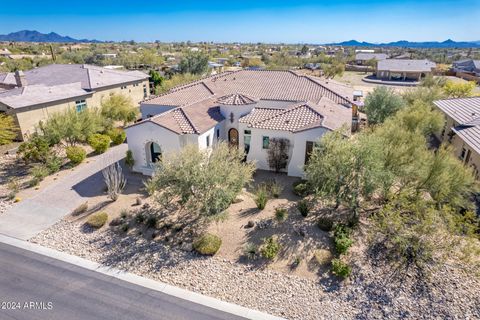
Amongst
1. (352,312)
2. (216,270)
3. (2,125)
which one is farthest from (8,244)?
Result: (352,312)

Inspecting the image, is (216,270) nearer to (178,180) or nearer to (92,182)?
(178,180)

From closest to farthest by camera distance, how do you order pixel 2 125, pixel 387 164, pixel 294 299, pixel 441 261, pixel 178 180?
pixel 294 299 → pixel 441 261 → pixel 178 180 → pixel 387 164 → pixel 2 125

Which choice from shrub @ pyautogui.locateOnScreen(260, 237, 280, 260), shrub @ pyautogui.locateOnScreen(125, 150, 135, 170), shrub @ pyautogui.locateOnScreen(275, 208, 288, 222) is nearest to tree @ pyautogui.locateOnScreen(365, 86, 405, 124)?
shrub @ pyautogui.locateOnScreen(275, 208, 288, 222)

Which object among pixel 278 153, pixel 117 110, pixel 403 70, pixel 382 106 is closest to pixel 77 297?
pixel 278 153

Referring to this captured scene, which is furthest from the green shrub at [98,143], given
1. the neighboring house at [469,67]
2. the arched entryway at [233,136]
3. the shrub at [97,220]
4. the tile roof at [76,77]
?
the neighboring house at [469,67]

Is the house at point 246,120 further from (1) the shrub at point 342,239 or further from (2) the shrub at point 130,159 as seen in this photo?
(1) the shrub at point 342,239

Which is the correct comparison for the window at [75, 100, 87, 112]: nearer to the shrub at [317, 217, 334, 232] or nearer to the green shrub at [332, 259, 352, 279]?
the shrub at [317, 217, 334, 232]

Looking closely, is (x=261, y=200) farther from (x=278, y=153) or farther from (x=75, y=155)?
(x=75, y=155)
